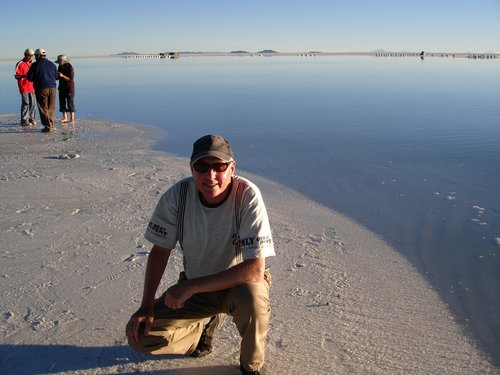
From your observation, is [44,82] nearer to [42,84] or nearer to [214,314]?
[42,84]

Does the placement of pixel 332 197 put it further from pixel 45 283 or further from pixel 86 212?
pixel 45 283

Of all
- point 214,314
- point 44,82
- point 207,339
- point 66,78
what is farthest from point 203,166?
point 66,78

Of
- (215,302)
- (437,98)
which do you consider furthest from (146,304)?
(437,98)

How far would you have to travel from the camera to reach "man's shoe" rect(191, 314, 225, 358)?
3.12 metres

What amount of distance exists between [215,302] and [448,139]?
9066 millimetres

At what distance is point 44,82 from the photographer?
11.2m

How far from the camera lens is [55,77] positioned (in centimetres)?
1142

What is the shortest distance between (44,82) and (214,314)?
988cm

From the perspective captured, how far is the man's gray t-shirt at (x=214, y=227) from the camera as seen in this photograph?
2.68 m

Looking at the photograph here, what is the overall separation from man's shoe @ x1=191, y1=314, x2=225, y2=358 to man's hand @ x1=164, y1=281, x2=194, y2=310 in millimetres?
499

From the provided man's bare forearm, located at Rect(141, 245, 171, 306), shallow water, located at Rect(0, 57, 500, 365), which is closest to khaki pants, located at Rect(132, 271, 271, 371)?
man's bare forearm, located at Rect(141, 245, 171, 306)

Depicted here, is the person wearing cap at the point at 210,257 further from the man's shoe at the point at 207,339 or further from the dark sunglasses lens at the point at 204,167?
the man's shoe at the point at 207,339

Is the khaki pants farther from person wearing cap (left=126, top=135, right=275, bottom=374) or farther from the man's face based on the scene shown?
the man's face

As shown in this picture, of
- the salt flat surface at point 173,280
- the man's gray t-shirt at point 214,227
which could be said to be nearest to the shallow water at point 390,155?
the salt flat surface at point 173,280
